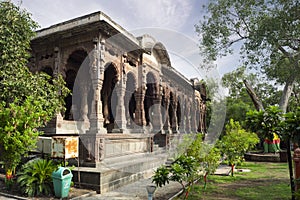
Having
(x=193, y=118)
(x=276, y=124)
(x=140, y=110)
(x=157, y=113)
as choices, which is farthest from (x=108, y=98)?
(x=193, y=118)

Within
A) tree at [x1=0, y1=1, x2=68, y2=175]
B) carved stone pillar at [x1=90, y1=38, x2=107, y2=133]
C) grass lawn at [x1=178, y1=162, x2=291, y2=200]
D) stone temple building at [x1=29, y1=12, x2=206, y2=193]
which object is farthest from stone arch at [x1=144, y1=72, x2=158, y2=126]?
grass lawn at [x1=178, y1=162, x2=291, y2=200]

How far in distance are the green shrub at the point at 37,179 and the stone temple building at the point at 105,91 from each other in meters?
0.90

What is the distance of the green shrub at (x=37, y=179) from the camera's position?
6438mm

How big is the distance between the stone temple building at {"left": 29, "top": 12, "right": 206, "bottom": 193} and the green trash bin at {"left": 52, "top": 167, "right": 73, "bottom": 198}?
0.90 meters

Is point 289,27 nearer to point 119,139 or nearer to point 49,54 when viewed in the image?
point 119,139

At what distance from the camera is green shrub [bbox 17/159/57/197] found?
6.44 metres

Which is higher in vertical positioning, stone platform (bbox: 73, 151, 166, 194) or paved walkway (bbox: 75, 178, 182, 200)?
stone platform (bbox: 73, 151, 166, 194)

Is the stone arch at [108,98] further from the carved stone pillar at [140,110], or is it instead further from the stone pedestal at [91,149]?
the stone pedestal at [91,149]

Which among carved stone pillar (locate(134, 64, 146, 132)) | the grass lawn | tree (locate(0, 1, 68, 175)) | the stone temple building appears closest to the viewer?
the grass lawn

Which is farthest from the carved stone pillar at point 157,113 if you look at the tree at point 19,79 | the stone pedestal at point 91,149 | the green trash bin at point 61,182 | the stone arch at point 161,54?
the green trash bin at point 61,182

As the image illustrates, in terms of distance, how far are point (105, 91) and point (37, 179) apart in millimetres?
8518

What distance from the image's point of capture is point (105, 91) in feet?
48.2

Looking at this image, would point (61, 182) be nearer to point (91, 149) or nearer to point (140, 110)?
point (91, 149)

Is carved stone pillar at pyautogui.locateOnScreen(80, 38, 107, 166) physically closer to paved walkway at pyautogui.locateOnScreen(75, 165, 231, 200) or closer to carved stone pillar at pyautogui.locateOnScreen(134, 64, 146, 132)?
paved walkway at pyautogui.locateOnScreen(75, 165, 231, 200)
